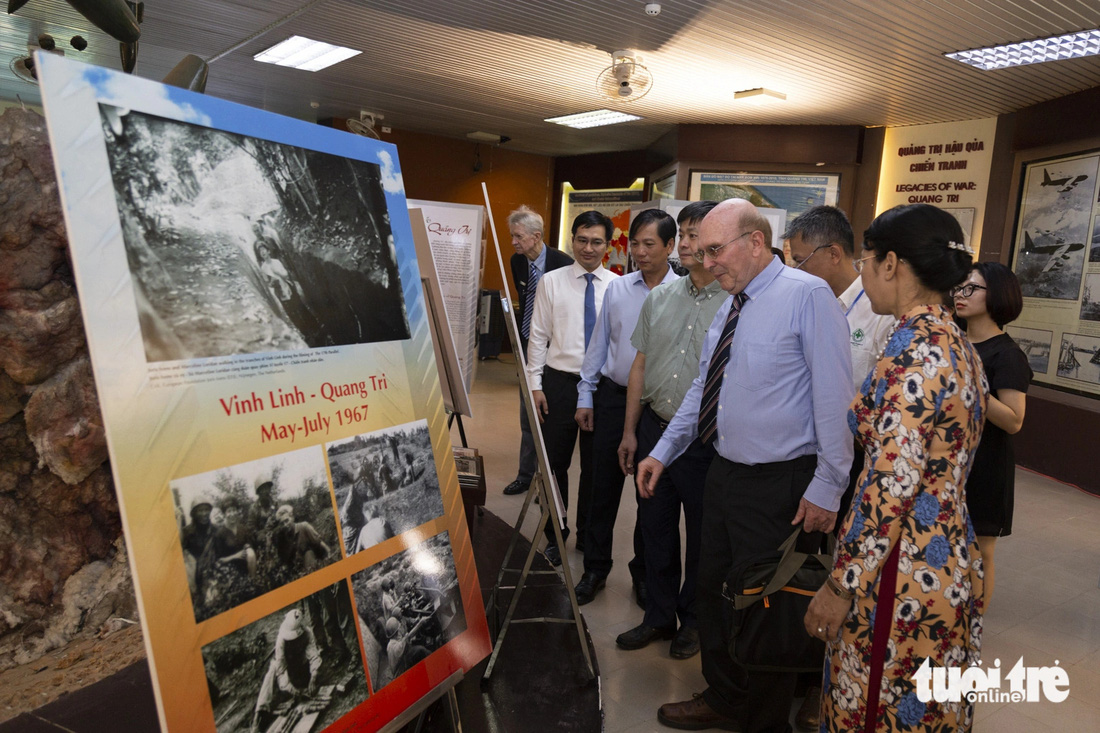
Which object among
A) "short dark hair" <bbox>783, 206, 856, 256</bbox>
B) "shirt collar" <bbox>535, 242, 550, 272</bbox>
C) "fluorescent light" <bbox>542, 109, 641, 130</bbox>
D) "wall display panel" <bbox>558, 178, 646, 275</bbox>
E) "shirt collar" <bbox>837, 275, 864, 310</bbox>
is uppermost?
"fluorescent light" <bbox>542, 109, 641, 130</bbox>

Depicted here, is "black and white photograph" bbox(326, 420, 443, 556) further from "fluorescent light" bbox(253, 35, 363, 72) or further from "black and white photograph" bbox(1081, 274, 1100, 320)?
"black and white photograph" bbox(1081, 274, 1100, 320)

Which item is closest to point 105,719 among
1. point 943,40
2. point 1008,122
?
point 943,40

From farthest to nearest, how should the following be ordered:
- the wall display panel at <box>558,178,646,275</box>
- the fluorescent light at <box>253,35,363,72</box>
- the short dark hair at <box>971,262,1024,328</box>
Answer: the wall display panel at <box>558,178,646,275</box>
the fluorescent light at <box>253,35,363,72</box>
the short dark hair at <box>971,262,1024,328</box>

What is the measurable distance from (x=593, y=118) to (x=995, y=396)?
21.4 ft

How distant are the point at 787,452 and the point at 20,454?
7.20 ft

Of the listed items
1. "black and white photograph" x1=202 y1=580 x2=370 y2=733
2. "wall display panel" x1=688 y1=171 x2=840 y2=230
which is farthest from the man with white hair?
"wall display panel" x1=688 y1=171 x2=840 y2=230

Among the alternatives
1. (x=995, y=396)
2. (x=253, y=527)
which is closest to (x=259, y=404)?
(x=253, y=527)

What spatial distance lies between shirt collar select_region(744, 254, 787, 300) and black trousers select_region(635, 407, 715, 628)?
2.23 ft

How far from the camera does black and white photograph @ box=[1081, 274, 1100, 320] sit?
217 inches

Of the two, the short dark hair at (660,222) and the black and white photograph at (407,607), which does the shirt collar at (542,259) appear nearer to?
the short dark hair at (660,222)

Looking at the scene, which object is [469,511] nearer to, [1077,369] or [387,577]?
[387,577]

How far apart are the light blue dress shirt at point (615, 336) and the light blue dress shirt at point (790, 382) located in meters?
0.95

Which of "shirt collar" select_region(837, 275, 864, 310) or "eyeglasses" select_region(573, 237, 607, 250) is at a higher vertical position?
"eyeglasses" select_region(573, 237, 607, 250)

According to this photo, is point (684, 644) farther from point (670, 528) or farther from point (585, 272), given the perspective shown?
point (585, 272)
